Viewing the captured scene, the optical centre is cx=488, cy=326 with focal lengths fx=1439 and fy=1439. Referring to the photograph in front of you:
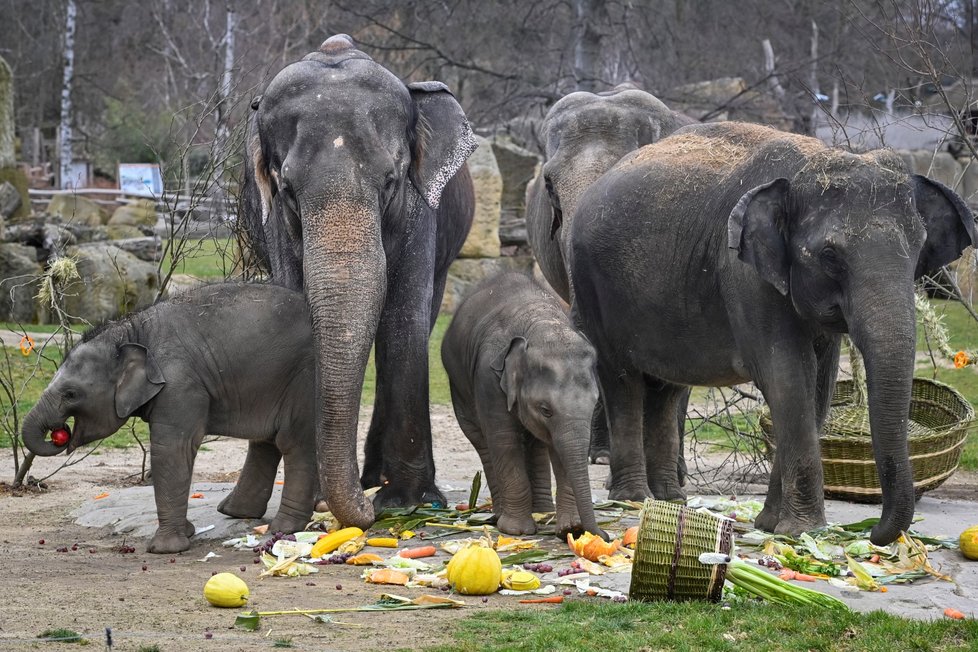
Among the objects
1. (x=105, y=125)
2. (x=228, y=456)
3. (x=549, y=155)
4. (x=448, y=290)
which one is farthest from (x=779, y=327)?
(x=105, y=125)

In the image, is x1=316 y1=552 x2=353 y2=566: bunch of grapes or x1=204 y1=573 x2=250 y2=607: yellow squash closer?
x1=204 y1=573 x2=250 y2=607: yellow squash

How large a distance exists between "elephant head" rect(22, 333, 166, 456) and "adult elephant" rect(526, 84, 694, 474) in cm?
347

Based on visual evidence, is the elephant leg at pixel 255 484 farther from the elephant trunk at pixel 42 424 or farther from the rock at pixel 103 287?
the rock at pixel 103 287

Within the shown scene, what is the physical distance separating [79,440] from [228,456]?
4727 millimetres

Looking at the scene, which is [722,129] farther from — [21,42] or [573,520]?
[21,42]

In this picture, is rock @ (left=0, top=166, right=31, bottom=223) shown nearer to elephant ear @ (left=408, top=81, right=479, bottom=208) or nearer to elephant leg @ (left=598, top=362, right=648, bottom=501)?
elephant ear @ (left=408, top=81, right=479, bottom=208)

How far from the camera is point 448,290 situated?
21.6 m

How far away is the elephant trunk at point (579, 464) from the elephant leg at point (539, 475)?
100 centimetres

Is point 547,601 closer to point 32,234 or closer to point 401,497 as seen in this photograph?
point 401,497

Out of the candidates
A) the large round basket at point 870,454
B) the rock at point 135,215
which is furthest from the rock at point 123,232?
the large round basket at point 870,454

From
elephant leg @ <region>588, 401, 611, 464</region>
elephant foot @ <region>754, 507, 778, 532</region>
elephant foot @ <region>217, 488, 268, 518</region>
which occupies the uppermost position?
elephant leg @ <region>588, 401, 611, 464</region>

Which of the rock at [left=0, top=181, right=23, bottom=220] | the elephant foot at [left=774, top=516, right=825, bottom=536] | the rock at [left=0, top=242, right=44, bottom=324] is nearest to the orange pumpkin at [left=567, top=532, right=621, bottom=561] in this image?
the elephant foot at [left=774, top=516, right=825, bottom=536]

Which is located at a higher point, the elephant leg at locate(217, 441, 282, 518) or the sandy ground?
the elephant leg at locate(217, 441, 282, 518)

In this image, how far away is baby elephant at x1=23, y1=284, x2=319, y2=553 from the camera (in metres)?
7.46
